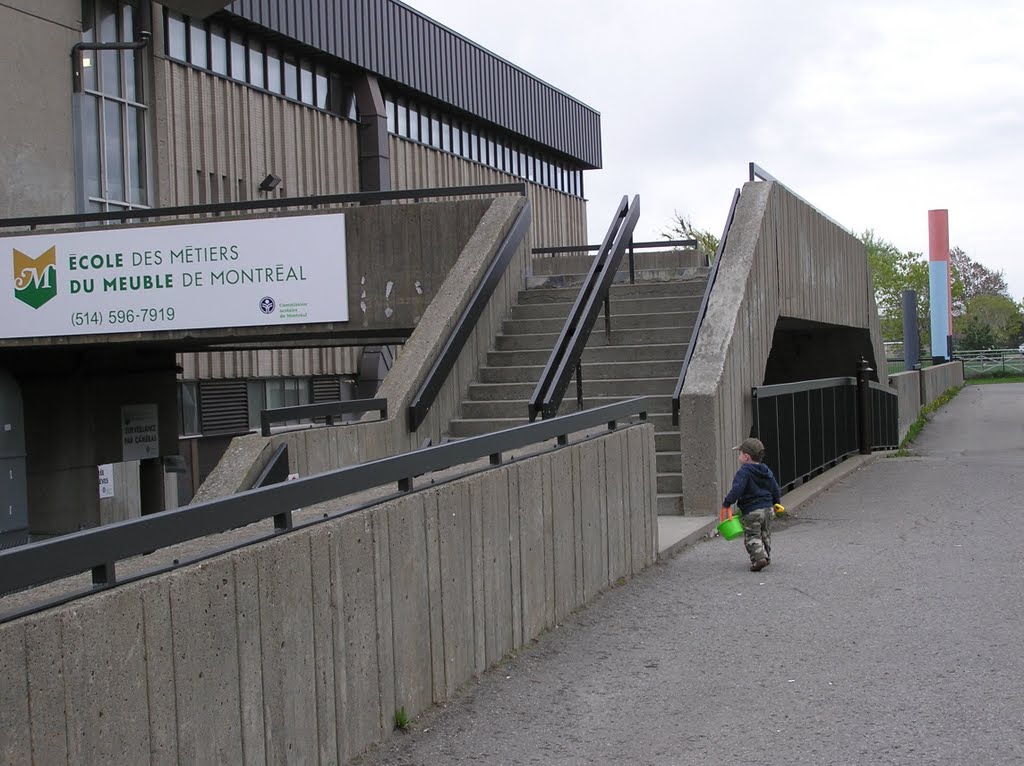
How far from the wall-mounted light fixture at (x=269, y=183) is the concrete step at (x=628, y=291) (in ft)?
44.8

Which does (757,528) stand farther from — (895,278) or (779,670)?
(895,278)

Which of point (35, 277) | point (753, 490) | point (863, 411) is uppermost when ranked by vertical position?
point (35, 277)

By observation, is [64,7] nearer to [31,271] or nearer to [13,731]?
[31,271]

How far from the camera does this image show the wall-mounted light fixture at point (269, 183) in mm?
26141

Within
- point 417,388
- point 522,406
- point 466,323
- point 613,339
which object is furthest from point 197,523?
point 613,339

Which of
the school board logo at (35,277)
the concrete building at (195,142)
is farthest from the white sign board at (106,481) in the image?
the school board logo at (35,277)

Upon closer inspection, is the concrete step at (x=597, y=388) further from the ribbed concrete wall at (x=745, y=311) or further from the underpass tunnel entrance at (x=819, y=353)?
the underpass tunnel entrance at (x=819, y=353)

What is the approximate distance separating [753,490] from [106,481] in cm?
1769

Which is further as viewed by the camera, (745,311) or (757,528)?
(745,311)

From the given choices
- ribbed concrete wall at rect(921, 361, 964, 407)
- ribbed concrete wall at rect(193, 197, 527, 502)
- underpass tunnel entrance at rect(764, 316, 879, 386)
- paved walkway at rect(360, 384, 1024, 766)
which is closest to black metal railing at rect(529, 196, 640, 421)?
ribbed concrete wall at rect(193, 197, 527, 502)

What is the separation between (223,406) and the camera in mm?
26953

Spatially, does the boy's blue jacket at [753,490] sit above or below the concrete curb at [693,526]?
above

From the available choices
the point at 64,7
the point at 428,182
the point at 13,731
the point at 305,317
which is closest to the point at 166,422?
the point at 64,7

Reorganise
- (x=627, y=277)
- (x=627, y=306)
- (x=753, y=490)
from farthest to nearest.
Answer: (x=627, y=277) → (x=627, y=306) → (x=753, y=490)
